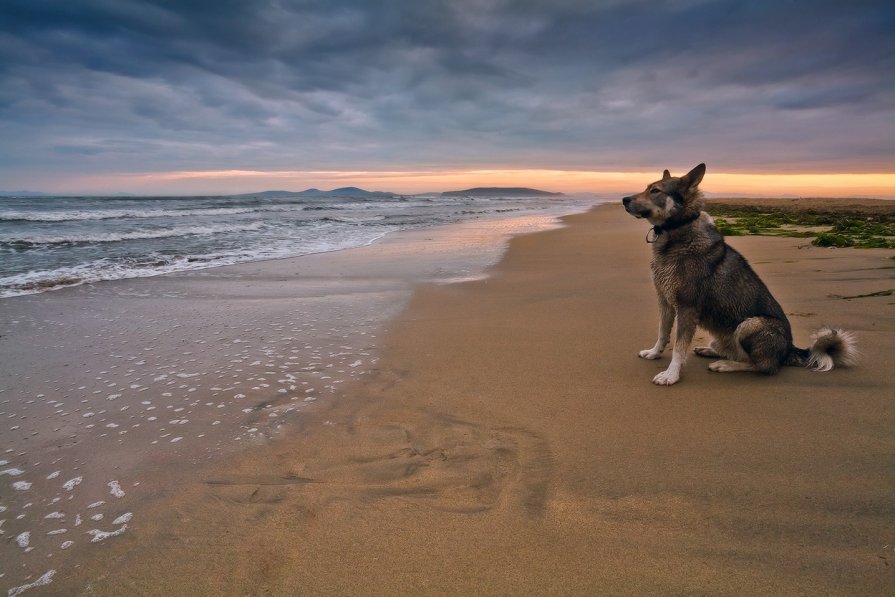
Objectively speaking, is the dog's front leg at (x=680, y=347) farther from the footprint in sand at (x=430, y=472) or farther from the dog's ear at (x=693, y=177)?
the footprint in sand at (x=430, y=472)

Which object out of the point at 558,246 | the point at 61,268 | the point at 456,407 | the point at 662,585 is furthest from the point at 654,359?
the point at 61,268

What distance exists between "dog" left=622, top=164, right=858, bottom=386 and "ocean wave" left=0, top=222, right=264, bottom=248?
17.1m

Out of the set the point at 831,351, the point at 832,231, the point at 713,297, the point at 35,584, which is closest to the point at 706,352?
the point at 713,297

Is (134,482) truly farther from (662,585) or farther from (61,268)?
(61,268)

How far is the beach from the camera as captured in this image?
1.93m

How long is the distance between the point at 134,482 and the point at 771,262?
10354mm

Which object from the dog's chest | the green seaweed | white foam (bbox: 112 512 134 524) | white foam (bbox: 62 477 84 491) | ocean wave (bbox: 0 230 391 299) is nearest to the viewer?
white foam (bbox: 112 512 134 524)

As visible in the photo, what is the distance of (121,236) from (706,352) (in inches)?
743

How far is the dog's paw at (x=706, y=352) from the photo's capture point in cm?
445

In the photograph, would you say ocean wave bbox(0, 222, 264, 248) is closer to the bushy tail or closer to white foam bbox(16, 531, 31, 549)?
white foam bbox(16, 531, 31, 549)

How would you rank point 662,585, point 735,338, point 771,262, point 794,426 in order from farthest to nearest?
point 771,262 < point 735,338 < point 794,426 < point 662,585

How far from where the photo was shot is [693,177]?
4.01 metres

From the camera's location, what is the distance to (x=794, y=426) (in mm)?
2986

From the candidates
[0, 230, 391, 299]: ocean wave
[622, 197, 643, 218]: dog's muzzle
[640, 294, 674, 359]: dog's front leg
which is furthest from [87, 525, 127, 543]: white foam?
[0, 230, 391, 299]: ocean wave
